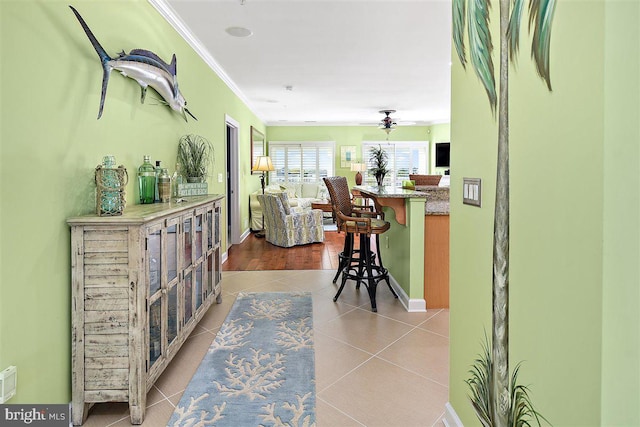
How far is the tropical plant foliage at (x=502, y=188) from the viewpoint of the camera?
97 centimetres

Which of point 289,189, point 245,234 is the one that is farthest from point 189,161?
point 289,189

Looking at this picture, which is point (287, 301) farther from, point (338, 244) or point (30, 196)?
point (338, 244)

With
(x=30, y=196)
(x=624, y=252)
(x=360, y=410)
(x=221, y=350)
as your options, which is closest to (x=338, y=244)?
(x=221, y=350)

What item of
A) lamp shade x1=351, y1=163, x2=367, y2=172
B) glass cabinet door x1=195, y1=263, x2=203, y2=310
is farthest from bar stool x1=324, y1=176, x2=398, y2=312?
lamp shade x1=351, y1=163, x2=367, y2=172

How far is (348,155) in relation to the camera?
1033 centimetres

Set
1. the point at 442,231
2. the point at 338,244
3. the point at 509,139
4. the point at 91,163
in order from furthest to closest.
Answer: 1. the point at 338,244
2. the point at 442,231
3. the point at 91,163
4. the point at 509,139

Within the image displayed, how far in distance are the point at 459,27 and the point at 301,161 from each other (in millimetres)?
8880

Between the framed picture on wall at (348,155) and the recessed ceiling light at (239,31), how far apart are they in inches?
268

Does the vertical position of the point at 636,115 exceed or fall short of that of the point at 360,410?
it exceeds it

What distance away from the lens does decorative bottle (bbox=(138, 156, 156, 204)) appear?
8.51 ft

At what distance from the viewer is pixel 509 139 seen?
3.73 feet

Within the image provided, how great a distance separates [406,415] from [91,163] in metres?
2.15

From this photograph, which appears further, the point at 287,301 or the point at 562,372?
the point at 287,301

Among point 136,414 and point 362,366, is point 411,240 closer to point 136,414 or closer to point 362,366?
point 362,366
